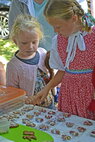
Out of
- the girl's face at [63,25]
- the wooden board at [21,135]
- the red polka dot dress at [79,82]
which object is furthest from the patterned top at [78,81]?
the wooden board at [21,135]

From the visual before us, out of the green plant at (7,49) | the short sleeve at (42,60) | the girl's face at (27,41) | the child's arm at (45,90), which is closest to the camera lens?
the child's arm at (45,90)

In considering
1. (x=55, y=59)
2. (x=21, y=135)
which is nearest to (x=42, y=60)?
(x=55, y=59)

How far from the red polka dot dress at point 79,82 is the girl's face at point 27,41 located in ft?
0.65

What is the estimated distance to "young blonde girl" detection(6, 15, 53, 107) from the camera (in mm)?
1812

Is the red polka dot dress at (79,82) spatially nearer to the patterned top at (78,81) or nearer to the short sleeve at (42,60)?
the patterned top at (78,81)

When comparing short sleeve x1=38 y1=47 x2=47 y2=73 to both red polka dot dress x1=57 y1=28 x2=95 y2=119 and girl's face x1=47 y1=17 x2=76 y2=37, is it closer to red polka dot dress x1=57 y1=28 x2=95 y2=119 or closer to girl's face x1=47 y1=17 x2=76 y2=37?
red polka dot dress x1=57 y1=28 x2=95 y2=119

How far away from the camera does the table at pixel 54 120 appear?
3.98ft

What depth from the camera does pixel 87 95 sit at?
1.61 metres

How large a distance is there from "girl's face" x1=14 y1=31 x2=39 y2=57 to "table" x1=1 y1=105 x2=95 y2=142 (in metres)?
0.42

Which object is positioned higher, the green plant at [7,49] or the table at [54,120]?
the table at [54,120]

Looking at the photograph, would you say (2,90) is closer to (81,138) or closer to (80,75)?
(80,75)

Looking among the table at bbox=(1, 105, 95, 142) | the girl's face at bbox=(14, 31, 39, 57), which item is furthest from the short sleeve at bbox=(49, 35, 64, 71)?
the table at bbox=(1, 105, 95, 142)

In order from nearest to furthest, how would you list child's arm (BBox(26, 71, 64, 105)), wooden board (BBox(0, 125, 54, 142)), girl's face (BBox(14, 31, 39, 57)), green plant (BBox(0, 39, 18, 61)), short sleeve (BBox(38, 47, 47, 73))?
1. wooden board (BBox(0, 125, 54, 142))
2. child's arm (BBox(26, 71, 64, 105))
3. girl's face (BBox(14, 31, 39, 57))
4. short sleeve (BBox(38, 47, 47, 73))
5. green plant (BBox(0, 39, 18, 61))

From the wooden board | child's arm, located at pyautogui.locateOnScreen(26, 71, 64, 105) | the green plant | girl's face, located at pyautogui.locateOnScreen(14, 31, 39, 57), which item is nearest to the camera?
the wooden board
